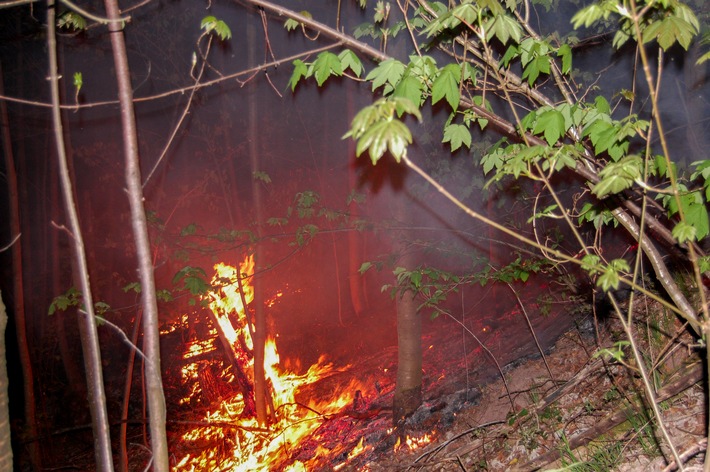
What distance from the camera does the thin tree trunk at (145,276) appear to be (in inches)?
74.2

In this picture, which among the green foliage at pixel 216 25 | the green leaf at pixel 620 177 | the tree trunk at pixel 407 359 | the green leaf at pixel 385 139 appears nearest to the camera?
the green leaf at pixel 385 139

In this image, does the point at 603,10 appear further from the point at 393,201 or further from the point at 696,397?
the point at 393,201

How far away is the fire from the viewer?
7.36m

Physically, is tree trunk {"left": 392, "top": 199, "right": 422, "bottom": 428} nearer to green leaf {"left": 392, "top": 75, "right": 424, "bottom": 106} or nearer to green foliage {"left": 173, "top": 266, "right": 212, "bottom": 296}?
green foliage {"left": 173, "top": 266, "right": 212, "bottom": 296}

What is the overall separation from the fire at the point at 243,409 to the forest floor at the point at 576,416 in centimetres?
168

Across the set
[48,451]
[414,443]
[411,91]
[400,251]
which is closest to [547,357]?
[414,443]

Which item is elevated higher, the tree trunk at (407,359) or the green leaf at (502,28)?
the green leaf at (502,28)

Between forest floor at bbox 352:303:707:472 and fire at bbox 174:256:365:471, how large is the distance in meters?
1.68

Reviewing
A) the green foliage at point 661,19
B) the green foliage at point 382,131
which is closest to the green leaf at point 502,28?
the green foliage at point 661,19

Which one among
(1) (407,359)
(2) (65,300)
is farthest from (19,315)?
(1) (407,359)

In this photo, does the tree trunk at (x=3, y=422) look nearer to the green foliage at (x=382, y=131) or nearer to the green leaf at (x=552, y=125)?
the green foliage at (x=382, y=131)

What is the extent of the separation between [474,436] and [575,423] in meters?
1.27

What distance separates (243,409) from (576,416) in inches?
271

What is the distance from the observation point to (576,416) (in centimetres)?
430
